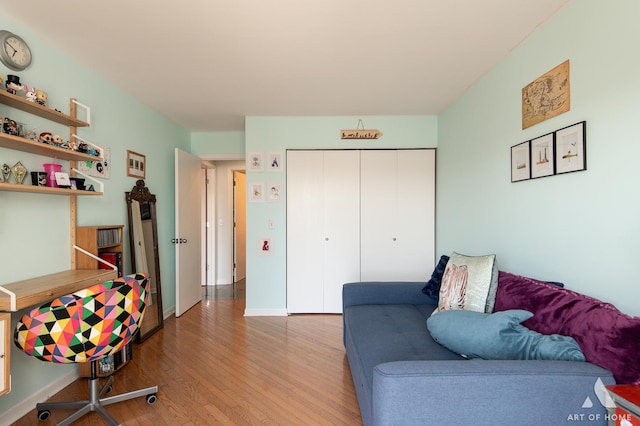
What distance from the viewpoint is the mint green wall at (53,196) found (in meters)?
1.82

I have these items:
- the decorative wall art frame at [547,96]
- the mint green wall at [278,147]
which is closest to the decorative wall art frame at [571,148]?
the decorative wall art frame at [547,96]

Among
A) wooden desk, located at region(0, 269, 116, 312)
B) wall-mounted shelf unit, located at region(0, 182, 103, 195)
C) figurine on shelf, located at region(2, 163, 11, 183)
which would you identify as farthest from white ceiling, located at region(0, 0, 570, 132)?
wooden desk, located at region(0, 269, 116, 312)

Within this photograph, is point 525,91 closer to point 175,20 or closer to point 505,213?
point 505,213

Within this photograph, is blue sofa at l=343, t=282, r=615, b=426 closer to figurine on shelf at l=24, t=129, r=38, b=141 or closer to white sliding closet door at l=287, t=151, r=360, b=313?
figurine on shelf at l=24, t=129, r=38, b=141

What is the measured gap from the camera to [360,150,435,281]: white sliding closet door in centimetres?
367

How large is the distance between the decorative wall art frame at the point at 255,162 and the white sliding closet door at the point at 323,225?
339 millimetres

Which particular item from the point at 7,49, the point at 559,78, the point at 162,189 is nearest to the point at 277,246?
the point at 162,189

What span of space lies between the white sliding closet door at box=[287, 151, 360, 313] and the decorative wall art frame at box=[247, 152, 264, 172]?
339 mm

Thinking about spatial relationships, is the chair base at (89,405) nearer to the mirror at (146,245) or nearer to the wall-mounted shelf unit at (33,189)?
the mirror at (146,245)

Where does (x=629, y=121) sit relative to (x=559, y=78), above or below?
below

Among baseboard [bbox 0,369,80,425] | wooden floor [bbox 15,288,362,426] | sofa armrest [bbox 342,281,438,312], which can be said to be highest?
sofa armrest [bbox 342,281,438,312]

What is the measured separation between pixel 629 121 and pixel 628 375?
43.8 inches

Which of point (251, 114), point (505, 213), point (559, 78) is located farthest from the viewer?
point (251, 114)

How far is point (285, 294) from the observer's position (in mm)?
3678
